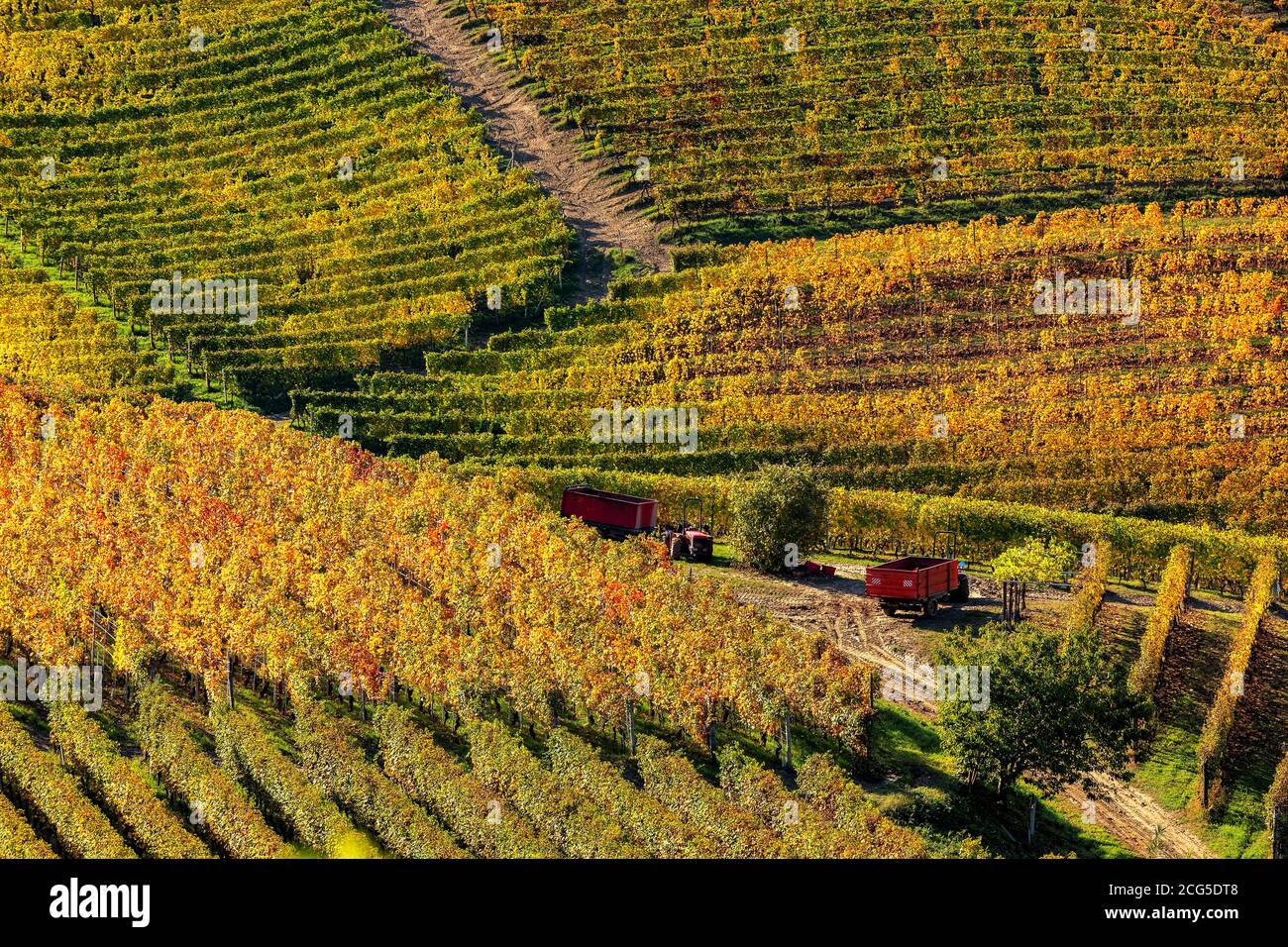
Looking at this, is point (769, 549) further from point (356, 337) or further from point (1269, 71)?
point (1269, 71)

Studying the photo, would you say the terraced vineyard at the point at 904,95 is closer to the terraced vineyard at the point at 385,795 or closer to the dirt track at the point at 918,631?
the dirt track at the point at 918,631

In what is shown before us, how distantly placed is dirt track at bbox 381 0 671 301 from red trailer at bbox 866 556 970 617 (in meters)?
→ 42.8

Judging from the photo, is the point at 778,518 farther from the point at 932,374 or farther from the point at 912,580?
the point at 932,374

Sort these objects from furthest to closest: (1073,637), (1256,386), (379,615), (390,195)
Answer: (390,195)
(1256,386)
(379,615)
(1073,637)

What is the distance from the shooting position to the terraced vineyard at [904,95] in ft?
406

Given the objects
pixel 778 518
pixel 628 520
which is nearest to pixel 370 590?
pixel 628 520

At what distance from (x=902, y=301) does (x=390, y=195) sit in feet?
118

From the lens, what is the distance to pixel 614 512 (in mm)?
79562

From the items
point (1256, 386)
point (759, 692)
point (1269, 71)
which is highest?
point (1269, 71)

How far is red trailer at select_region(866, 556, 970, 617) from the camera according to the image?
7075 centimetres

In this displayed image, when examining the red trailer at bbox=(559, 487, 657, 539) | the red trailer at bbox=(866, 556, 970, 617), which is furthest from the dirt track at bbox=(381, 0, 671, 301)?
the red trailer at bbox=(866, 556, 970, 617)

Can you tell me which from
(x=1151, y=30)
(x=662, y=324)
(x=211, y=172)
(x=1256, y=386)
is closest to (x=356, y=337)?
(x=662, y=324)

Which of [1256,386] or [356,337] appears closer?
[1256,386]

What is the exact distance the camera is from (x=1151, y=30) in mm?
144000
